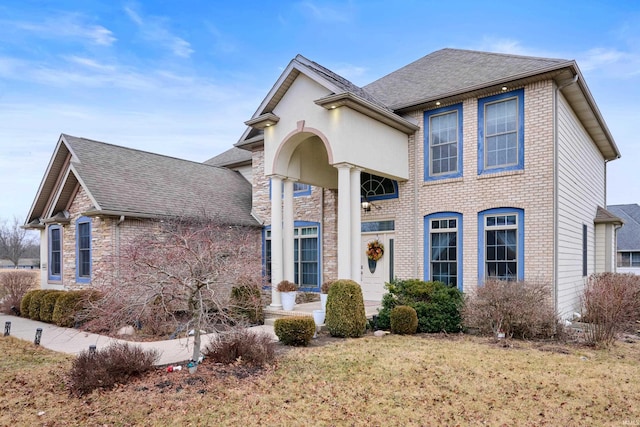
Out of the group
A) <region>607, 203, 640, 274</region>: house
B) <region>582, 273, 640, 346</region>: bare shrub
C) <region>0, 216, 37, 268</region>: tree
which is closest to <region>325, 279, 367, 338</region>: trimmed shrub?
<region>582, 273, 640, 346</region>: bare shrub

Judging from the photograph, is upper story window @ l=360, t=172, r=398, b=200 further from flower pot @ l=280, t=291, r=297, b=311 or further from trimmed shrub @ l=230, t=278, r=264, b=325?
trimmed shrub @ l=230, t=278, r=264, b=325

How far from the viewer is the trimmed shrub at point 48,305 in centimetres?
1173

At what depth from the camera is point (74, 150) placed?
13.1 m

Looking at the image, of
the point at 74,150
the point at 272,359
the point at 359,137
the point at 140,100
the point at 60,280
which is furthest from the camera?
the point at 140,100

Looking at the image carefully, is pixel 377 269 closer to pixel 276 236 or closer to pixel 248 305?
pixel 276 236

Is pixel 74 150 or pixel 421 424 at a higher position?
pixel 74 150

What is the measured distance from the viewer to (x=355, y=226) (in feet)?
34.8

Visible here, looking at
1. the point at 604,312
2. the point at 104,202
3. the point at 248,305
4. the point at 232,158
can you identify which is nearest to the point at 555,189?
the point at 604,312

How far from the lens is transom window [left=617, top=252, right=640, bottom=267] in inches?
1163

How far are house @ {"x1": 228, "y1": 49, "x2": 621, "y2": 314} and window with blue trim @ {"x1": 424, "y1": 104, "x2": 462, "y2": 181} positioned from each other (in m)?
0.03

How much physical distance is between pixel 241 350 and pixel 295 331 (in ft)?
5.35

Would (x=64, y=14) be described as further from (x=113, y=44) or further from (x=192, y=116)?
(x=192, y=116)

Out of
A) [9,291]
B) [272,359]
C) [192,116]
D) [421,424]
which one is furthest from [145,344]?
[192,116]

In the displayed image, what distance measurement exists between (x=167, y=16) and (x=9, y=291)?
11.1 meters
